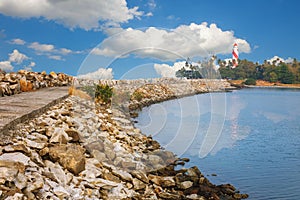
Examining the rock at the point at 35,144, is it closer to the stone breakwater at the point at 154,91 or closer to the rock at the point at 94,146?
the rock at the point at 94,146

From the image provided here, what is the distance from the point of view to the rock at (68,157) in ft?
10.9

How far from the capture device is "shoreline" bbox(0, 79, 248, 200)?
2.73 m

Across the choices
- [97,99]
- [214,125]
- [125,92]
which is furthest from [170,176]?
[125,92]

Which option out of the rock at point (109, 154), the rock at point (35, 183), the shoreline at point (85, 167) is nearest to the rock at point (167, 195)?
the shoreline at point (85, 167)

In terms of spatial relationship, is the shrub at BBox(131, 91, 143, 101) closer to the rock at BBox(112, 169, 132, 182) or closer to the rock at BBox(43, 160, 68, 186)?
the rock at BBox(112, 169, 132, 182)

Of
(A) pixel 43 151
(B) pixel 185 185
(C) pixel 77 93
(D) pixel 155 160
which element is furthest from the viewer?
(C) pixel 77 93

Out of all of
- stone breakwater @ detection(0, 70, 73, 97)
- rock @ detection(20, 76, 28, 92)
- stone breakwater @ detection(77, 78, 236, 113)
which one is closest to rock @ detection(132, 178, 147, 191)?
stone breakwater @ detection(0, 70, 73, 97)

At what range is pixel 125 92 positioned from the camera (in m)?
13.3

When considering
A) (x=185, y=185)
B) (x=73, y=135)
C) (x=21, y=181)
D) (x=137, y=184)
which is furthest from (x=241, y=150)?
(x=21, y=181)

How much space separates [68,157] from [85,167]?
349 mm

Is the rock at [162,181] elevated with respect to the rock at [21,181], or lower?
lower

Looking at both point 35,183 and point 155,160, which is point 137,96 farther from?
point 35,183

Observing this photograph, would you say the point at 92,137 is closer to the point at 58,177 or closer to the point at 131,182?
the point at 131,182

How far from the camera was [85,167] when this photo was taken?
367cm
